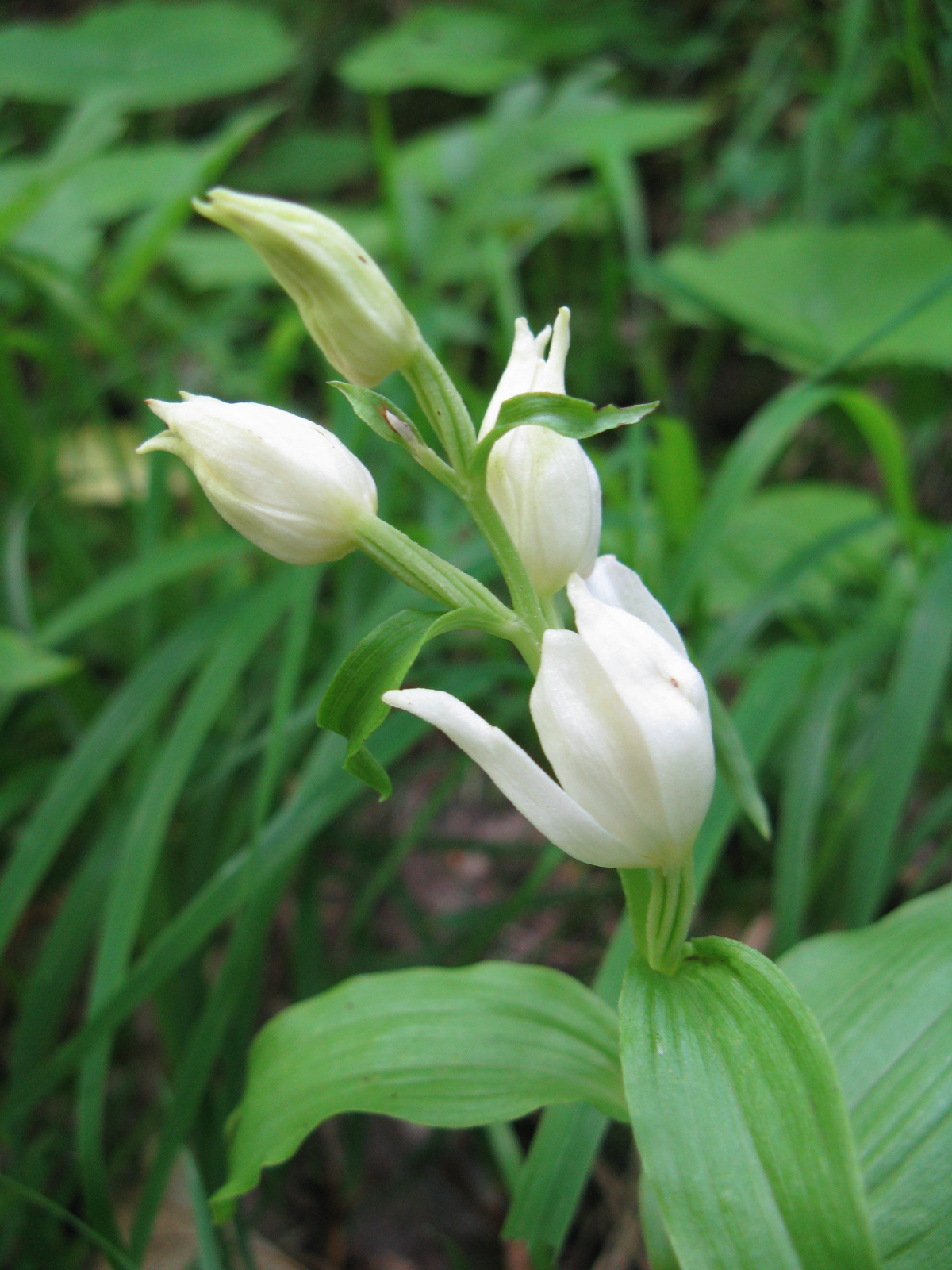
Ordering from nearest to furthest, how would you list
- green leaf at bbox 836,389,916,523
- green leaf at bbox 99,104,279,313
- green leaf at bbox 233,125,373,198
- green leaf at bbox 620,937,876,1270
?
green leaf at bbox 620,937,876,1270
green leaf at bbox 836,389,916,523
green leaf at bbox 99,104,279,313
green leaf at bbox 233,125,373,198

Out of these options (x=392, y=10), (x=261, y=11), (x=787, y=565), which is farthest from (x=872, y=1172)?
(x=392, y=10)

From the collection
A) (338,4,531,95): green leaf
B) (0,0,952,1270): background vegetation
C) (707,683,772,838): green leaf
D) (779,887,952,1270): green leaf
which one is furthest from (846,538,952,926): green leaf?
(338,4,531,95): green leaf

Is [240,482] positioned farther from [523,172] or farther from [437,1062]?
[523,172]

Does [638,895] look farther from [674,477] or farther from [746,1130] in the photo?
[674,477]

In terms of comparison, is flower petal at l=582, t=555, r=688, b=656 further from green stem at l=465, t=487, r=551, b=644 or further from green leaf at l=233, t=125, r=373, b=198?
green leaf at l=233, t=125, r=373, b=198

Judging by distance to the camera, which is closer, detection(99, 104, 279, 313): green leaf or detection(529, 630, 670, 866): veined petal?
detection(529, 630, 670, 866): veined petal

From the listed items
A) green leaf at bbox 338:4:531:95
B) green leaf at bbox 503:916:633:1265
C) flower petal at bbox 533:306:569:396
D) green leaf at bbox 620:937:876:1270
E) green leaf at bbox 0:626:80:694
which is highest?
green leaf at bbox 338:4:531:95

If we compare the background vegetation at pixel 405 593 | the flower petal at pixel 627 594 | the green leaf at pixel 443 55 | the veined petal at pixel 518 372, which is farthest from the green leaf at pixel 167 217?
the flower petal at pixel 627 594
